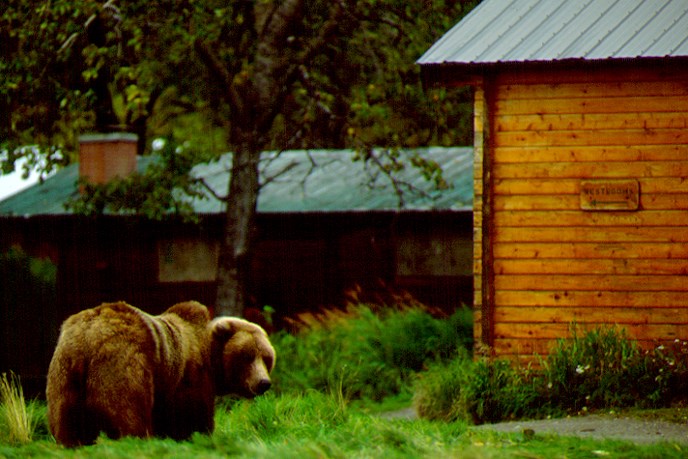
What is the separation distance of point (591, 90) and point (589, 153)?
74cm

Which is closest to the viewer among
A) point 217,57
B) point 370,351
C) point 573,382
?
point 573,382

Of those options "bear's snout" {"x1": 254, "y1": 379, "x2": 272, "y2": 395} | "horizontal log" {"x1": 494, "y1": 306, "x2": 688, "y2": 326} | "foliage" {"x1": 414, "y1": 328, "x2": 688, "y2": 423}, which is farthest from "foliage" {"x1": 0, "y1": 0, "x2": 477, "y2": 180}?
"bear's snout" {"x1": 254, "y1": 379, "x2": 272, "y2": 395}

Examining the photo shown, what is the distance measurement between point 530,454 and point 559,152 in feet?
23.2

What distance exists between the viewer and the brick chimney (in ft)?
77.3

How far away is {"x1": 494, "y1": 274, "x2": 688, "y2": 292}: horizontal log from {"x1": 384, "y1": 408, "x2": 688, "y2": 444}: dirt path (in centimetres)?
208

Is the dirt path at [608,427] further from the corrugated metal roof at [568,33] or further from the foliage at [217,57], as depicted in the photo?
the foliage at [217,57]

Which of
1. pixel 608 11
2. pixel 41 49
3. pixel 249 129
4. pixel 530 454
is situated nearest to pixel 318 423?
pixel 530 454

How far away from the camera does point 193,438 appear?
30.0 feet

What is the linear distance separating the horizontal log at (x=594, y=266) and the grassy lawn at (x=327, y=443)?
3.48 metres

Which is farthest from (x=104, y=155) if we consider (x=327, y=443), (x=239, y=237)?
(x=327, y=443)

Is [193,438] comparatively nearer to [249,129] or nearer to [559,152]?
[559,152]

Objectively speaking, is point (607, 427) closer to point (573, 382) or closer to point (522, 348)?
point (573, 382)

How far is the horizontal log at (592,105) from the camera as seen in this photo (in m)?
14.6

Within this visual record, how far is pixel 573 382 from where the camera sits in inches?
537
